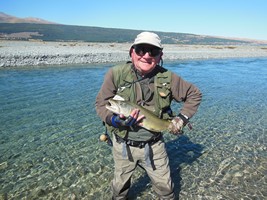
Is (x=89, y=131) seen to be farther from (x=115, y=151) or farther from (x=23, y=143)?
(x=115, y=151)

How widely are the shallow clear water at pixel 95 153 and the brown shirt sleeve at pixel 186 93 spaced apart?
2752 millimetres

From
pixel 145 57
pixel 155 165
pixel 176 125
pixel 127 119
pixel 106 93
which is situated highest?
pixel 145 57

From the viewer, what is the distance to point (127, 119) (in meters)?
3.62

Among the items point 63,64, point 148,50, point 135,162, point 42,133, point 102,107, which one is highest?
point 148,50

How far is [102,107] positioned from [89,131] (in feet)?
18.6

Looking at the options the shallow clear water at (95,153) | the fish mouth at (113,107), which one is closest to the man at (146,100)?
the fish mouth at (113,107)

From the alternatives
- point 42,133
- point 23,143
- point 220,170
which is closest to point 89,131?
point 42,133

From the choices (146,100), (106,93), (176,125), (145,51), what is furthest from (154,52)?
(176,125)

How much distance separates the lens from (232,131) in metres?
9.77

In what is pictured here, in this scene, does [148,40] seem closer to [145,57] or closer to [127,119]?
[145,57]

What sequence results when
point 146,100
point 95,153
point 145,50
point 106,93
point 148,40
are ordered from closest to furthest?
1. point 148,40
2. point 145,50
3. point 106,93
4. point 146,100
5. point 95,153

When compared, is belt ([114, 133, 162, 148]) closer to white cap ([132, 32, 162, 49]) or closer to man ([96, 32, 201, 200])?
man ([96, 32, 201, 200])

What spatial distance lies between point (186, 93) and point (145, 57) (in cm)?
91

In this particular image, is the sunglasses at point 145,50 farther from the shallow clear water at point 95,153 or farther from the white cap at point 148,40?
the shallow clear water at point 95,153
